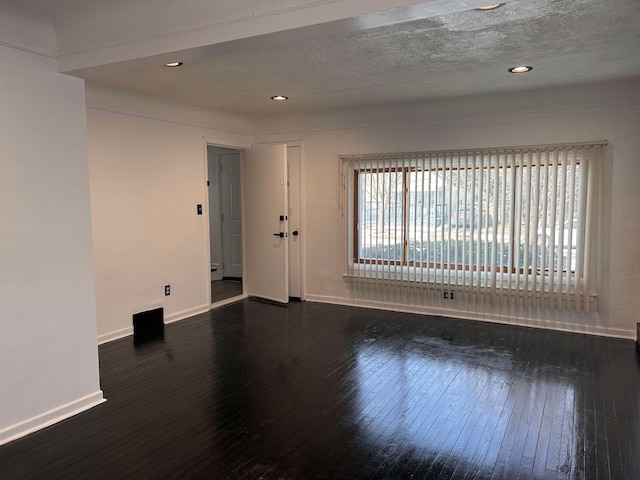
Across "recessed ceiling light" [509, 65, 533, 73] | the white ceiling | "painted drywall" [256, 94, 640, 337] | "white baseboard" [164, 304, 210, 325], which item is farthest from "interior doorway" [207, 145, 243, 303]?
"recessed ceiling light" [509, 65, 533, 73]

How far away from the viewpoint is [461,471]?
2.38m

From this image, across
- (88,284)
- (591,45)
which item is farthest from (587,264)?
(88,284)

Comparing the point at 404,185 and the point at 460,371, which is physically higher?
the point at 404,185

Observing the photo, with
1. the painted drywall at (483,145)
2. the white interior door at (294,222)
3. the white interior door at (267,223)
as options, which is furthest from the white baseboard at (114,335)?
the painted drywall at (483,145)

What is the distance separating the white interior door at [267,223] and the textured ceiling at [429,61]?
3.28 ft

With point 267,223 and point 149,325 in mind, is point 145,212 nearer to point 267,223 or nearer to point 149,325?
point 149,325

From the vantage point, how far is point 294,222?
Result: 638 centimetres

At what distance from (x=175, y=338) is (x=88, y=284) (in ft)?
5.45

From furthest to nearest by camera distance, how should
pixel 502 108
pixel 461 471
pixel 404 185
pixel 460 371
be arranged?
pixel 404 185
pixel 502 108
pixel 460 371
pixel 461 471

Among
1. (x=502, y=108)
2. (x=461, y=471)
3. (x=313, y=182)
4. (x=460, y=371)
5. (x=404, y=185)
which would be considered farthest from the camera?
(x=313, y=182)

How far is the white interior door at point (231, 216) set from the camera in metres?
7.55

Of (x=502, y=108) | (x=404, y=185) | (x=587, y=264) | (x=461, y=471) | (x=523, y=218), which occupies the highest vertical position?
(x=502, y=108)

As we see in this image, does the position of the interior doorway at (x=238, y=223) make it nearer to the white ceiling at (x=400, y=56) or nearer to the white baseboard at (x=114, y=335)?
the white ceiling at (x=400, y=56)

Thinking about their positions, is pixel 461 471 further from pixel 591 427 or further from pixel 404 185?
pixel 404 185
